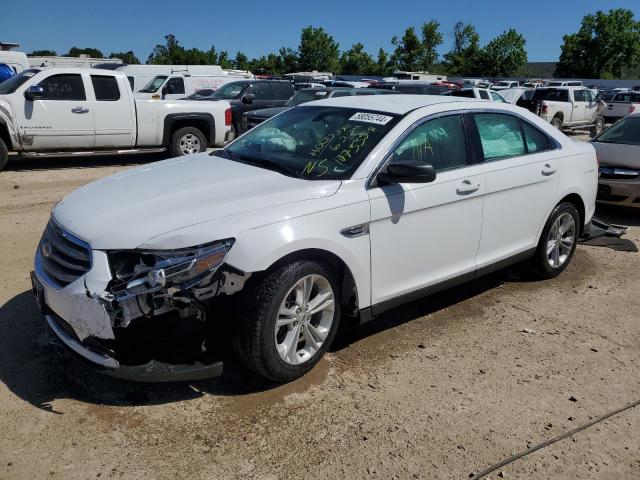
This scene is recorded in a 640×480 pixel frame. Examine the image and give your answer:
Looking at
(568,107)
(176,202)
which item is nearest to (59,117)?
(176,202)

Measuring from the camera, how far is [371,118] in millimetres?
4117

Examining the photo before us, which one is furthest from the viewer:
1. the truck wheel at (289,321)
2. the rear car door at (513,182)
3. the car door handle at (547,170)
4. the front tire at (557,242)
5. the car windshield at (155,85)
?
the car windshield at (155,85)

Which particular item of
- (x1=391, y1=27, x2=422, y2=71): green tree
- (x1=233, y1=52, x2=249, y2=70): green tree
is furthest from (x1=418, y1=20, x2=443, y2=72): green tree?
(x1=233, y1=52, x2=249, y2=70): green tree

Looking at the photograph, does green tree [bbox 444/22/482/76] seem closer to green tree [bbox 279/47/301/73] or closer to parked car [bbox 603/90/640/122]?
green tree [bbox 279/47/301/73]

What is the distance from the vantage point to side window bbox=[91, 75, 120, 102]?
1080 centimetres

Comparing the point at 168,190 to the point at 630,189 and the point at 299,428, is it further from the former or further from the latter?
the point at 630,189

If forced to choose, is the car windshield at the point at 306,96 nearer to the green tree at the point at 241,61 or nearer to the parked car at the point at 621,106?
the parked car at the point at 621,106

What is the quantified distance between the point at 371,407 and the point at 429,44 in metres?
71.8

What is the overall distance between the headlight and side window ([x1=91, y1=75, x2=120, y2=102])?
8.88m

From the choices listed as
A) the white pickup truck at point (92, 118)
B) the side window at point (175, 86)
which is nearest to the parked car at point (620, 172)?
the white pickup truck at point (92, 118)

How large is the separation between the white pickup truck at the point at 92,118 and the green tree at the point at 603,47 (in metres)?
69.2

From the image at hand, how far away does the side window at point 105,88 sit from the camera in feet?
35.4

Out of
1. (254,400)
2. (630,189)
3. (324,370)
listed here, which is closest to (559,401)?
(324,370)

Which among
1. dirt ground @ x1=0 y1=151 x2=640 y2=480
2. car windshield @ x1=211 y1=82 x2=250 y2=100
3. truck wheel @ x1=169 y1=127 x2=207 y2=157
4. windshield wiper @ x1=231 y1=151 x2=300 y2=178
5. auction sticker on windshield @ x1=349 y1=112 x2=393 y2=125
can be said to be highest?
car windshield @ x1=211 y1=82 x2=250 y2=100
